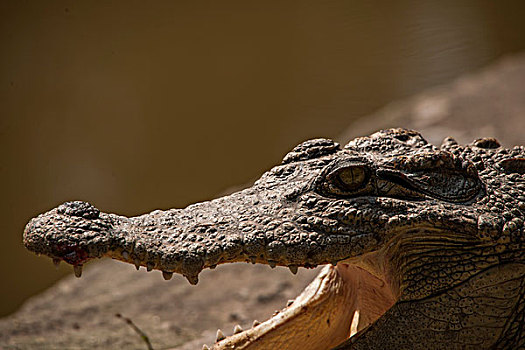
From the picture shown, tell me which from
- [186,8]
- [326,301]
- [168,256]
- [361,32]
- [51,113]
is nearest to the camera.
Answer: [168,256]

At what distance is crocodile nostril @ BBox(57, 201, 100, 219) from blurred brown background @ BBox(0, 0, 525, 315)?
2.39 m

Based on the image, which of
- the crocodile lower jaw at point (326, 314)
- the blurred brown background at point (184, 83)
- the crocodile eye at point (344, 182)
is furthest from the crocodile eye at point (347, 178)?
the blurred brown background at point (184, 83)

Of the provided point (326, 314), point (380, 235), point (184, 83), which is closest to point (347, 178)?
point (380, 235)

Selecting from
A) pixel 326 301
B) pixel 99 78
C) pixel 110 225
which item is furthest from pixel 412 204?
pixel 99 78

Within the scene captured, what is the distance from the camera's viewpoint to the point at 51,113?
4344 millimetres

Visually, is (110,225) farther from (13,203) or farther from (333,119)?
(333,119)

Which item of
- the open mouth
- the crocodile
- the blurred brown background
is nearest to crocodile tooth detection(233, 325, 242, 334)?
the open mouth

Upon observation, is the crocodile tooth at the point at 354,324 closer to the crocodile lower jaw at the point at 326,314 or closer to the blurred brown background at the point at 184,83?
the crocodile lower jaw at the point at 326,314

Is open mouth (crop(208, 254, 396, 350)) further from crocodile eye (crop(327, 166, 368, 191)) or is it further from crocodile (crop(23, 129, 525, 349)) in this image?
crocodile eye (crop(327, 166, 368, 191))

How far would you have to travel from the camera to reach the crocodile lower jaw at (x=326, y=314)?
7.32 ft

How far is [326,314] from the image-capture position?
2.36 m

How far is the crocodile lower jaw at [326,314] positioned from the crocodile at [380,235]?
289 mm

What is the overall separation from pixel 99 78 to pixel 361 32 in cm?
248

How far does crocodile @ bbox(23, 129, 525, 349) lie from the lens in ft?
5.76
